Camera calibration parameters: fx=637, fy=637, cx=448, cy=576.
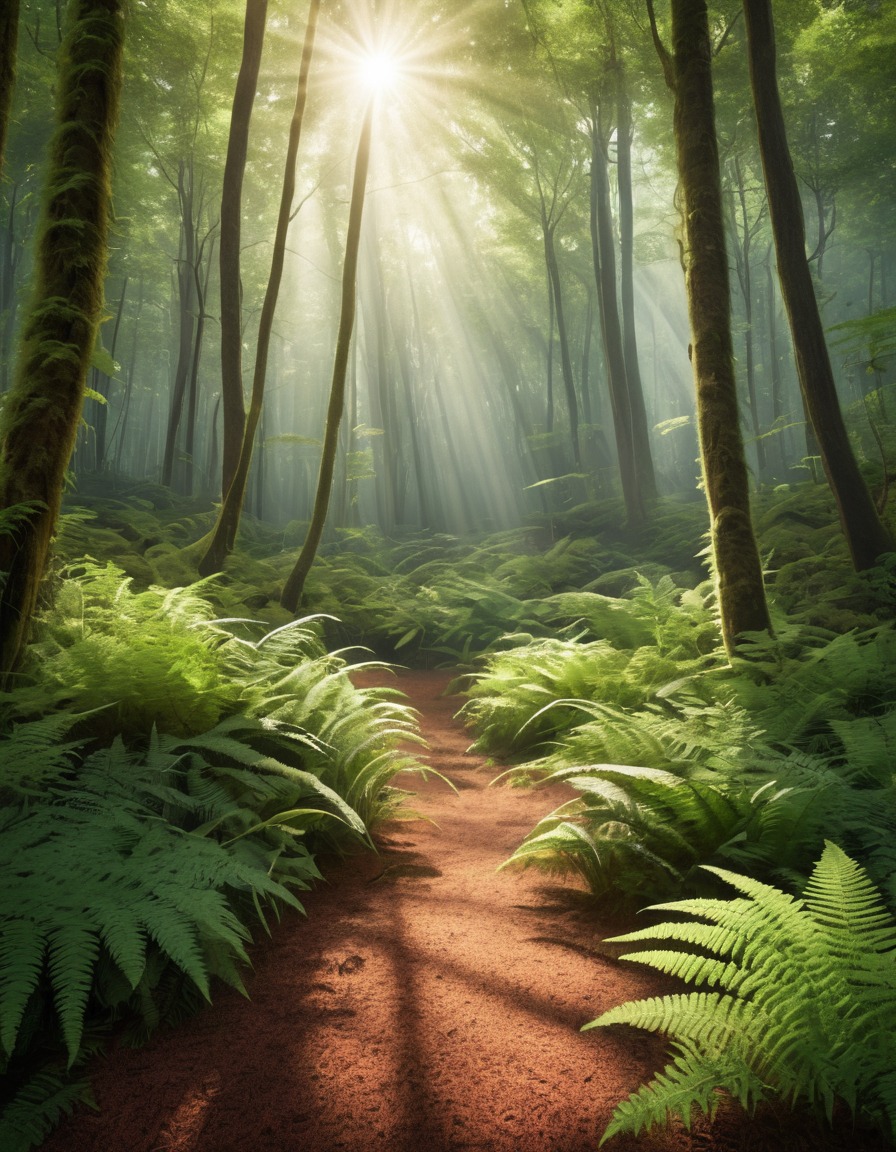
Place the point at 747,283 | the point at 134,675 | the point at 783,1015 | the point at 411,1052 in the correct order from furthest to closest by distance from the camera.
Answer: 1. the point at 747,283
2. the point at 134,675
3. the point at 411,1052
4. the point at 783,1015

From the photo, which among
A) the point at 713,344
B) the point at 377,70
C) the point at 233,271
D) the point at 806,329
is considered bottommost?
A: the point at 713,344

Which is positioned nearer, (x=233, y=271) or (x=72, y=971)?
(x=72, y=971)

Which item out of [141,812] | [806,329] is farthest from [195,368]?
[141,812]

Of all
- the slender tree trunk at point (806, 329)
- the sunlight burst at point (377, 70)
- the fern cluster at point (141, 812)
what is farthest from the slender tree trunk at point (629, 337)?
the fern cluster at point (141, 812)

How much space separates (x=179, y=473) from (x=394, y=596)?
17.9 m

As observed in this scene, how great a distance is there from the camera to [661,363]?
5675 cm

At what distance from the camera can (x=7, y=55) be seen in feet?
11.1

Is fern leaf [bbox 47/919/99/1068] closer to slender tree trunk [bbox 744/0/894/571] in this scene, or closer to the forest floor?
the forest floor

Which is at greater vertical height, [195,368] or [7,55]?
[195,368]

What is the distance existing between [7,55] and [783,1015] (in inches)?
210

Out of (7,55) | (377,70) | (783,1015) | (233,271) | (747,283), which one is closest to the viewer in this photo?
(783,1015)

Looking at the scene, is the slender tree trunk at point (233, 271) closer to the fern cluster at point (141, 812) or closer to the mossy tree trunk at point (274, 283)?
the mossy tree trunk at point (274, 283)

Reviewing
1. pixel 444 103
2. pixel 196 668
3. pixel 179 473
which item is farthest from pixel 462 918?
pixel 179 473

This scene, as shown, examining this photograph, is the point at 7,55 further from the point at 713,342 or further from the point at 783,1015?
the point at 783,1015
